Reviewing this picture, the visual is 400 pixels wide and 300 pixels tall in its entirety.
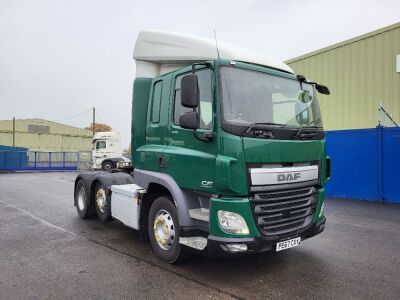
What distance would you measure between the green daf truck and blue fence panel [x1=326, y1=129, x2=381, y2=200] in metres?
6.70

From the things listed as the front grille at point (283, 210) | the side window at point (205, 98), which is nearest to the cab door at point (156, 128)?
the side window at point (205, 98)

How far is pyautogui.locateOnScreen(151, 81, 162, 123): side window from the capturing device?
5086 millimetres

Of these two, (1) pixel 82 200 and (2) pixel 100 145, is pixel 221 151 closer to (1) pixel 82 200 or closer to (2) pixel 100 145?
(1) pixel 82 200

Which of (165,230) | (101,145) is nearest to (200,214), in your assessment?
(165,230)

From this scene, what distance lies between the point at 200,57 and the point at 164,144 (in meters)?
1.29

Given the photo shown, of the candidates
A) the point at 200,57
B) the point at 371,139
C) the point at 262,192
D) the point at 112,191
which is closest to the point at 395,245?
the point at 262,192

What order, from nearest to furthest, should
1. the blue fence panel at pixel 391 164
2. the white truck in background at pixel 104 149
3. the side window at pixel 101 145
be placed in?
1. the blue fence panel at pixel 391 164
2. the white truck in background at pixel 104 149
3. the side window at pixel 101 145

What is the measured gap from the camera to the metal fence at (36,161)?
2722cm

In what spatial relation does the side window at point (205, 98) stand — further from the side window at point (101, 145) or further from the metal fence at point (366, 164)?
the side window at point (101, 145)

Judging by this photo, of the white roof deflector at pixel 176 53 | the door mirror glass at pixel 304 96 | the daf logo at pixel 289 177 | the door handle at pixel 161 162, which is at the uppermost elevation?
the white roof deflector at pixel 176 53

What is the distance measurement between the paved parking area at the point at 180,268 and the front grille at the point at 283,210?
62 centimetres

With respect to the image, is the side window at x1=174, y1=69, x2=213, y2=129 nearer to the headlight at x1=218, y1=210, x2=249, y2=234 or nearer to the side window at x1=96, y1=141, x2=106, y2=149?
the headlight at x1=218, y1=210, x2=249, y2=234

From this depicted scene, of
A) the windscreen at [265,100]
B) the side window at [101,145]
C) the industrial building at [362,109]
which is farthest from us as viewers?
the side window at [101,145]

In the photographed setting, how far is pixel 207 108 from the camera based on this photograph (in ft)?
13.4
